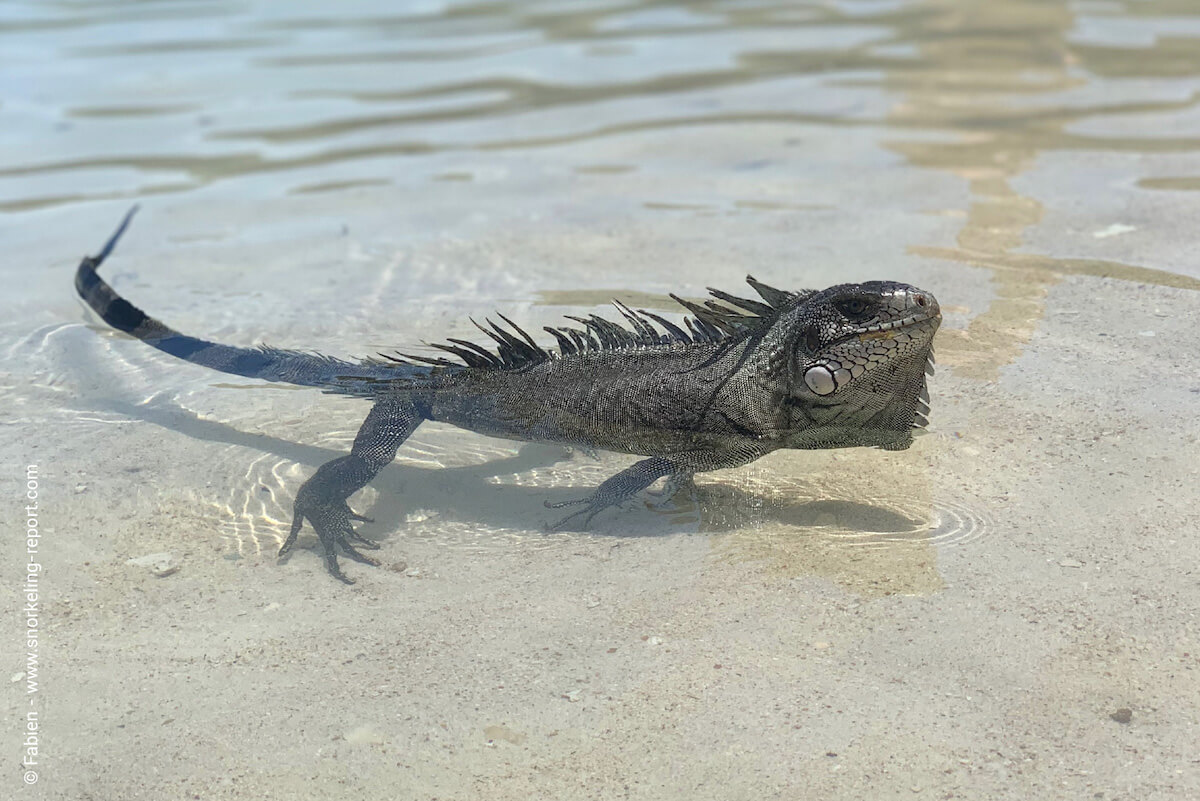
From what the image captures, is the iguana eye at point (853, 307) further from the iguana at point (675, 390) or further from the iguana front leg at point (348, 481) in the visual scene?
the iguana front leg at point (348, 481)

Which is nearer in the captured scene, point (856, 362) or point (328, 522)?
point (856, 362)

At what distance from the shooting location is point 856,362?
14.7 feet

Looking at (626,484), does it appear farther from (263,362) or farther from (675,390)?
(263,362)

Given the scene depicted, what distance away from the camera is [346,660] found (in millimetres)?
4148

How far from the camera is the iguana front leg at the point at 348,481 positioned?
492cm

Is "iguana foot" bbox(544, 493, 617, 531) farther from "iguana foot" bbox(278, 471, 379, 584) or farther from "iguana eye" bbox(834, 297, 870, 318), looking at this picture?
"iguana eye" bbox(834, 297, 870, 318)

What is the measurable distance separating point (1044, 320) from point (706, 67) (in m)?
7.61

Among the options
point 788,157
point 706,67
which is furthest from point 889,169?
point 706,67

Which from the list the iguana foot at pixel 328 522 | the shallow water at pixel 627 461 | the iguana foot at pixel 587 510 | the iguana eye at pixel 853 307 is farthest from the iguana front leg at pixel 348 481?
the iguana eye at pixel 853 307

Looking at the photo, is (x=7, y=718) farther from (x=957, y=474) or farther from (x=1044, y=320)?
(x=1044, y=320)

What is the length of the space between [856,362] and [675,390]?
0.91 m

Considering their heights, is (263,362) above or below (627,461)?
above

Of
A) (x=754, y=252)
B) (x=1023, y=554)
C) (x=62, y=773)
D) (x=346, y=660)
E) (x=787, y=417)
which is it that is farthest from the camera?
(x=754, y=252)

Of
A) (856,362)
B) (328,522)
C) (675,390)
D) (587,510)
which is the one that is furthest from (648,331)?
(328,522)
